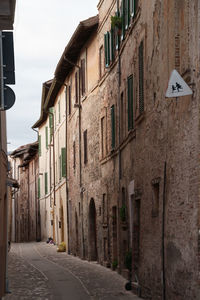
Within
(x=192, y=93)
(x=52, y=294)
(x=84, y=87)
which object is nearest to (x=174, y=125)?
(x=192, y=93)

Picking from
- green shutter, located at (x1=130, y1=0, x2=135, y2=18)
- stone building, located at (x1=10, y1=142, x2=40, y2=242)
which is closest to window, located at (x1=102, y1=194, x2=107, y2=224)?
green shutter, located at (x1=130, y1=0, x2=135, y2=18)

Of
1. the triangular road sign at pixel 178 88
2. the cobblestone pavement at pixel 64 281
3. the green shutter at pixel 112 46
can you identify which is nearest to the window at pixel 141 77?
the cobblestone pavement at pixel 64 281

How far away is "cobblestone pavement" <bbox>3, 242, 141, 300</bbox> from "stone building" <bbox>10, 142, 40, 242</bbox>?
75.9 ft

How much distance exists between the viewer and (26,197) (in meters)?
57.0

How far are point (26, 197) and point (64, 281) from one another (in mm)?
37534

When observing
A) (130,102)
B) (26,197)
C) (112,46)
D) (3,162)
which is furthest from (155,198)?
(26,197)

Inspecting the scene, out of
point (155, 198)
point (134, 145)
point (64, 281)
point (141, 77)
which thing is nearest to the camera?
point (155, 198)

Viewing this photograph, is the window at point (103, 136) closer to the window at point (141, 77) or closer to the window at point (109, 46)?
the window at point (109, 46)

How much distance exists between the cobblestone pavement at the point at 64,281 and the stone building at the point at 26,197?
23140mm

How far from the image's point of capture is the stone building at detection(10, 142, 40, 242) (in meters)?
51.4

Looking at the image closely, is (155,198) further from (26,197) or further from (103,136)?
(26,197)

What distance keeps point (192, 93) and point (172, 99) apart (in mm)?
1678

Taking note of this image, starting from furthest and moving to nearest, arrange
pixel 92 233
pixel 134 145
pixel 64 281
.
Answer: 1. pixel 92 233
2. pixel 64 281
3. pixel 134 145

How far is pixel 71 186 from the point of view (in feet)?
105
